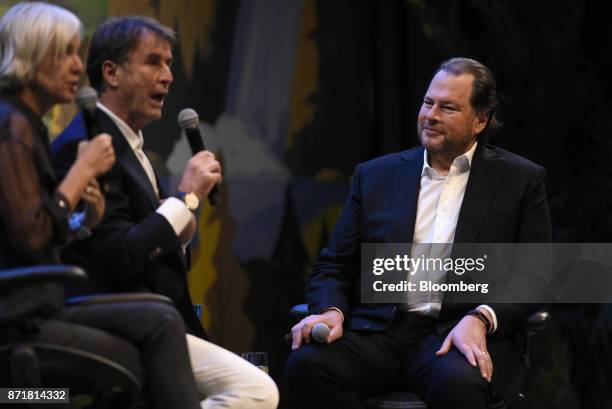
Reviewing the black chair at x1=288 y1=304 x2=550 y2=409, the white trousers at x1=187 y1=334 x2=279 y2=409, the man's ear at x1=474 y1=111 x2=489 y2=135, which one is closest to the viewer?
the white trousers at x1=187 y1=334 x2=279 y2=409

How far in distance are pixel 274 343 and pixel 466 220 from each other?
7.63 feet

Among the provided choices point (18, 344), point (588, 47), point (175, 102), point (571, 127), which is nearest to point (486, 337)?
point (18, 344)

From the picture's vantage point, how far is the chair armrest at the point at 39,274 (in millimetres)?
2475

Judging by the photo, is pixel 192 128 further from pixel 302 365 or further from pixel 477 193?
pixel 477 193

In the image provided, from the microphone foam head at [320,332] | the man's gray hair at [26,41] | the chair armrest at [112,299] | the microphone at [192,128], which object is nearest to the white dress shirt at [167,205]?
the microphone at [192,128]

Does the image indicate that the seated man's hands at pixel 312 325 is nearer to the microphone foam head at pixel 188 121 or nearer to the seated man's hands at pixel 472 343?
the seated man's hands at pixel 472 343

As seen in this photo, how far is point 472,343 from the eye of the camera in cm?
345

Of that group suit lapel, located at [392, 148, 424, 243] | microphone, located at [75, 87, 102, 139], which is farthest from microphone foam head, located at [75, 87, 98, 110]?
suit lapel, located at [392, 148, 424, 243]

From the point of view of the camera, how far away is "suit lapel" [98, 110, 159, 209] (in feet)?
10.1

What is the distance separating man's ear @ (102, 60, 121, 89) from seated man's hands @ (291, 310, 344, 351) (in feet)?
3.33

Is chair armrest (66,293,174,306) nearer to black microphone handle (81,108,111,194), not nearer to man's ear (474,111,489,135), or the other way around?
black microphone handle (81,108,111,194)

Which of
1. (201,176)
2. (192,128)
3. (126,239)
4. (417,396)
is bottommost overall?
(417,396)

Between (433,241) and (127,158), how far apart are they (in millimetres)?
1151

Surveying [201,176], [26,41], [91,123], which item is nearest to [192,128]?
[201,176]
